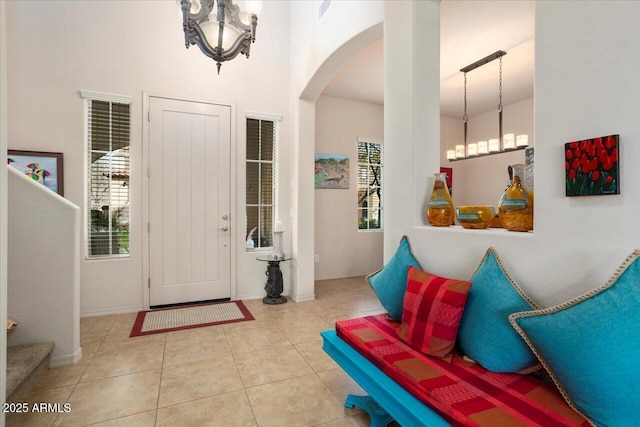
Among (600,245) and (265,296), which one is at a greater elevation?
(600,245)

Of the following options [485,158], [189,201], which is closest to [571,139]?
[189,201]

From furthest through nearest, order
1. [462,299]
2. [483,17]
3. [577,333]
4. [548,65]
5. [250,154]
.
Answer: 1. [250,154]
2. [483,17]
3. [462,299]
4. [548,65]
5. [577,333]

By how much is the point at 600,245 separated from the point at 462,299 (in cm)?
53

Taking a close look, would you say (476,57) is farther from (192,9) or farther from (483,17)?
(192,9)

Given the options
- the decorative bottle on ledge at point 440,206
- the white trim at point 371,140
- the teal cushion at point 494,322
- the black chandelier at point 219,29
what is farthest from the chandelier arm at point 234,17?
the white trim at point 371,140

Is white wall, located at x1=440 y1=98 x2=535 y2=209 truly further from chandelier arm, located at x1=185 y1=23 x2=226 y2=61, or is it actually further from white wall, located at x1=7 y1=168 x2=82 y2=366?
white wall, located at x1=7 y1=168 x2=82 y2=366

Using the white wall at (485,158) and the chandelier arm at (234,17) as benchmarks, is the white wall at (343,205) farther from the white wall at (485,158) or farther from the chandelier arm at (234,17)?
the chandelier arm at (234,17)

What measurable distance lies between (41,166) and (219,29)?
2.34m

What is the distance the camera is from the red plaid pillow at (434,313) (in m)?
1.38

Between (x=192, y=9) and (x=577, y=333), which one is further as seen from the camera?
(x=192, y=9)

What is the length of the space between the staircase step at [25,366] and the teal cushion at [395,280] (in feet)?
6.93

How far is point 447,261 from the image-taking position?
1716 mm

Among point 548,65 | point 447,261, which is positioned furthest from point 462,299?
point 548,65

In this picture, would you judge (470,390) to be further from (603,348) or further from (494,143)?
(494,143)
